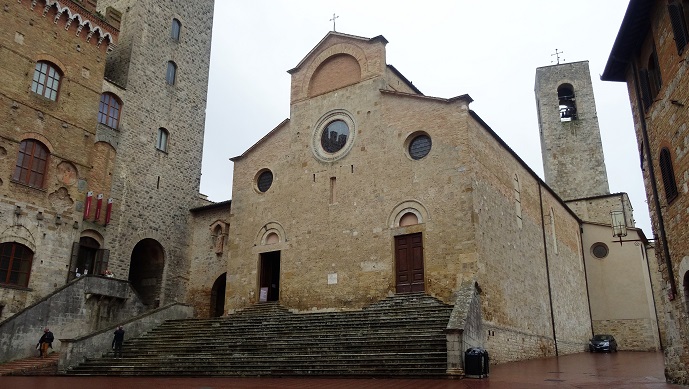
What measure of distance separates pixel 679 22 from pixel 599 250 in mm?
23773

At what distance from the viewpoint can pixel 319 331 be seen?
55.5 ft

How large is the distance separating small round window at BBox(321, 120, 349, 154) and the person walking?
1204 cm

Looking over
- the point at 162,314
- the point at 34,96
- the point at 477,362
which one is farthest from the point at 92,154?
the point at 477,362

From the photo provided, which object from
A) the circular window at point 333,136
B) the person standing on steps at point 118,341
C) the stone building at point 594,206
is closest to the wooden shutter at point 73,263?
the person standing on steps at point 118,341

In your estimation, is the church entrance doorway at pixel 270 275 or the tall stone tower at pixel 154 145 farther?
the tall stone tower at pixel 154 145

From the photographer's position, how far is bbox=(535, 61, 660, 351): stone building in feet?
96.8

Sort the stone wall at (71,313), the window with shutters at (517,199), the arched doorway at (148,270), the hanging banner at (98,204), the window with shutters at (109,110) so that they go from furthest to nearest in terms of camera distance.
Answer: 1. the arched doorway at (148,270)
2. the window with shutters at (109,110)
3. the hanging banner at (98,204)
4. the window with shutters at (517,199)
5. the stone wall at (71,313)

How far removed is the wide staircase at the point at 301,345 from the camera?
44.9 ft

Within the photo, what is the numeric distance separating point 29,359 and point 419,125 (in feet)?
50.9

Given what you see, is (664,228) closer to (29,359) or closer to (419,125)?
(419,125)

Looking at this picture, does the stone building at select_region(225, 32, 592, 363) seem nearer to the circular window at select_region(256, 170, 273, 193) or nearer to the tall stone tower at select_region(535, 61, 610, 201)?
the circular window at select_region(256, 170, 273, 193)

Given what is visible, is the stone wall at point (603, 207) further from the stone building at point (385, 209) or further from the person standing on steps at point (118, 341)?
the person standing on steps at point (118, 341)

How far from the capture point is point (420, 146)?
65.3 ft

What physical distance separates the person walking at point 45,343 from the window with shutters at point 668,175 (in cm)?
1874
